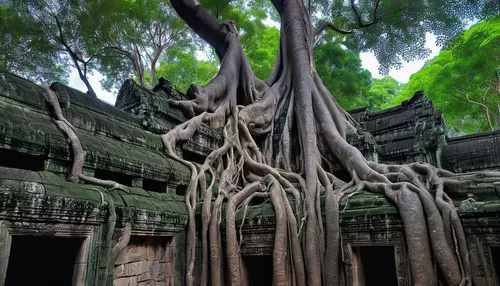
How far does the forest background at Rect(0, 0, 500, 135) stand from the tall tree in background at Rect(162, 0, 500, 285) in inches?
103

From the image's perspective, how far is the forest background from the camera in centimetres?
1239

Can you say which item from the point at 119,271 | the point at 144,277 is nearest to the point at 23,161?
the point at 119,271

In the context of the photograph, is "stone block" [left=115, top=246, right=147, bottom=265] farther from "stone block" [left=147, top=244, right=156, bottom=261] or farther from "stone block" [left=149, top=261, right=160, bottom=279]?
"stone block" [left=149, top=261, right=160, bottom=279]

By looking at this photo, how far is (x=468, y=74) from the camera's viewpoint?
13.2m

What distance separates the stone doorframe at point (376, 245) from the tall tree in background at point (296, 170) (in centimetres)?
14

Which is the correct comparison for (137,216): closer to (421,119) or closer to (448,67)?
(421,119)

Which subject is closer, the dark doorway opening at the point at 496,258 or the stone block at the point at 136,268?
the dark doorway opening at the point at 496,258

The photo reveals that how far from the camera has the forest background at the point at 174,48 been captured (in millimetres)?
12391

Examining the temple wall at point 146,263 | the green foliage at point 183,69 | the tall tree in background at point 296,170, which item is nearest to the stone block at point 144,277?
the temple wall at point 146,263

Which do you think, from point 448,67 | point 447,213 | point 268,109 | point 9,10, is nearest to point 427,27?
point 448,67

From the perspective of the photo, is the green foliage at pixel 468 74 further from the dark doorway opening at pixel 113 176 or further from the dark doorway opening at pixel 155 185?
the dark doorway opening at pixel 113 176

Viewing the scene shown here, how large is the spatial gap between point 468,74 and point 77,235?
14740 millimetres

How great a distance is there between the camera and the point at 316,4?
46.8 feet

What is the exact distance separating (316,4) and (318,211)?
11.6m
